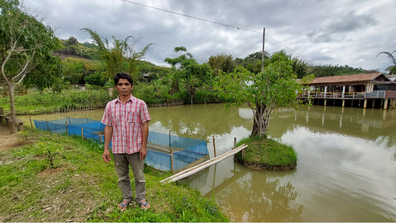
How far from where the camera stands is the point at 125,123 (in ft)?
6.93

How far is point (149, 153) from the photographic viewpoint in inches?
182

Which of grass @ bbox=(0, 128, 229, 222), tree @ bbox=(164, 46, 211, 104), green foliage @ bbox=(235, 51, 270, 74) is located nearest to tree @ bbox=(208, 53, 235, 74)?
green foliage @ bbox=(235, 51, 270, 74)

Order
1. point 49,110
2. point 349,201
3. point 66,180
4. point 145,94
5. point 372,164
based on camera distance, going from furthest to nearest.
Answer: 1. point 145,94
2. point 49,110
3. point 372,164
4. point 349,201
5. point 66,180

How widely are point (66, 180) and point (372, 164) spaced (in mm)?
8357

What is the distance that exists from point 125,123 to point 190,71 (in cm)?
2048

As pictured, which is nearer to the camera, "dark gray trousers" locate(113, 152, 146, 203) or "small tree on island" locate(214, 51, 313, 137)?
"dark gray trousers" locate(113, 152, 146, 203)

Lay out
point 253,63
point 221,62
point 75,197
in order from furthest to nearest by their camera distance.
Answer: point 253,63 → point 221,62 → point 75,197

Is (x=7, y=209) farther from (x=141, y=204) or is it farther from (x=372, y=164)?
(x=372, y=164)

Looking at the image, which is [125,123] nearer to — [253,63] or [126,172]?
[126,172]

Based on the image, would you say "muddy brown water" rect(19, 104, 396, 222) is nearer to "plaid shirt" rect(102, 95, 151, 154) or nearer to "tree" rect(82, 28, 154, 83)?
"plaid shirt" rect(102, 95, 151, 154)

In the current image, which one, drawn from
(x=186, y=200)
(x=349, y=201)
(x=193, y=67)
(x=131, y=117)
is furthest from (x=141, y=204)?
(x=193, y=67)

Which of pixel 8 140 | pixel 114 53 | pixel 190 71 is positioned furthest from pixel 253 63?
pixel 8 140

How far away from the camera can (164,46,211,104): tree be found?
21969mm

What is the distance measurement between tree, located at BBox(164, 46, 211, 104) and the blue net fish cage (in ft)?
51.0
